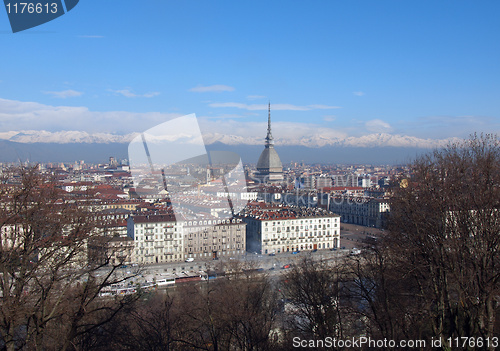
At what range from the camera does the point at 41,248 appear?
3.08m

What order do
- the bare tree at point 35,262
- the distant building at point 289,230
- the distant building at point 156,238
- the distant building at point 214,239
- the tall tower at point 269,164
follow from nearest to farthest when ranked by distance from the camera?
the bare tree at point 35,262, the distant building at point 156,238, the distant building at point 214,239, the distant building at point 289,230, the tall tower at point 269,164

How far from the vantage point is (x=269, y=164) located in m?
41.6

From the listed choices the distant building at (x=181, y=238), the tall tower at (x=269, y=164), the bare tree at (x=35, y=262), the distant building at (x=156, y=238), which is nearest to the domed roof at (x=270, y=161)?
the tall tower at (x=269, y=164)

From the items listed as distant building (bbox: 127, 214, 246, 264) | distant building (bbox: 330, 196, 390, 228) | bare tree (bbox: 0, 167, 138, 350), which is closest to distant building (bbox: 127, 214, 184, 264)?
distant building (bbox: 127, 214, 246, 264)

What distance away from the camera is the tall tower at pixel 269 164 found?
41562 mm

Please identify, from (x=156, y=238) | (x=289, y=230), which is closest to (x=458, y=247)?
(x=156, y=238)

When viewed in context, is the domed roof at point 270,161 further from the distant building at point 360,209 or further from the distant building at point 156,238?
the distant building at point 156,238

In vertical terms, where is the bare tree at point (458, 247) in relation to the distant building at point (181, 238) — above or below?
above

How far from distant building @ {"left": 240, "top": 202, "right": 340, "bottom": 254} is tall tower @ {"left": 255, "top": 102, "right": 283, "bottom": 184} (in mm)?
24654

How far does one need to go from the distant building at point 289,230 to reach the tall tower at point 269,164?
24.7 metres

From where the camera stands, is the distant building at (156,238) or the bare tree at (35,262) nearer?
the bare tree at (35,262)

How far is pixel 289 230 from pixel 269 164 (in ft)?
87.5

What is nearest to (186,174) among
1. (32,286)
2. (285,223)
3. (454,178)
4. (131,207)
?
(131,207)

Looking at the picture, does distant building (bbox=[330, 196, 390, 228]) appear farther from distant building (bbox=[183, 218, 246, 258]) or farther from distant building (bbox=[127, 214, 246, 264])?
distant building (bbox=[127, 214, 246, 264])
